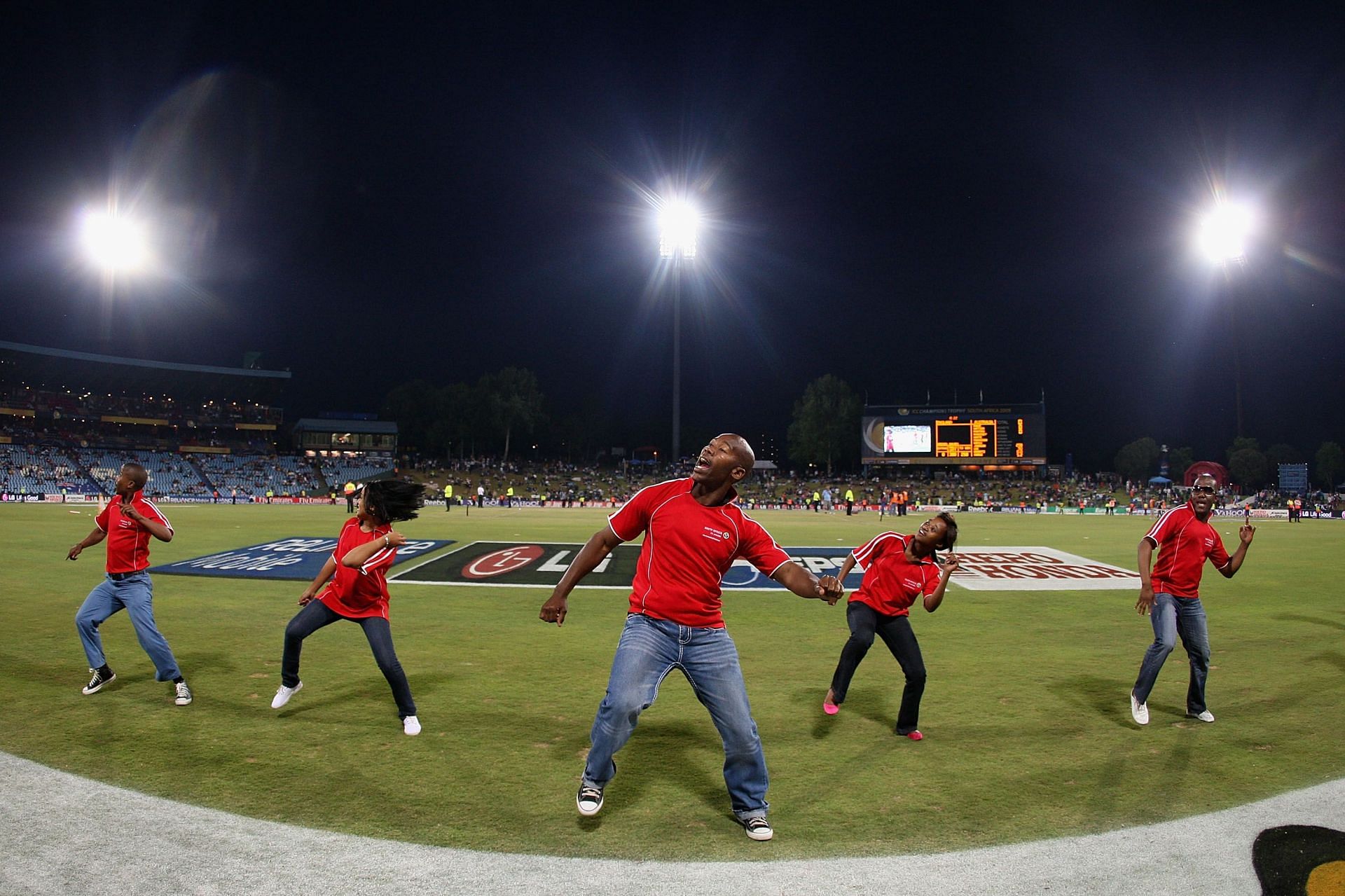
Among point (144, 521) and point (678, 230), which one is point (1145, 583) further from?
point (678, 230)

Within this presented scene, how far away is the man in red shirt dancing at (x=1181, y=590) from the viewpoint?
23.1 ft

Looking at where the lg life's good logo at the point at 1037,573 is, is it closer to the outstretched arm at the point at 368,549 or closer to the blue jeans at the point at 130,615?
the outstretched arm at the point at 368,549

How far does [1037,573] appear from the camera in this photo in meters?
18.9

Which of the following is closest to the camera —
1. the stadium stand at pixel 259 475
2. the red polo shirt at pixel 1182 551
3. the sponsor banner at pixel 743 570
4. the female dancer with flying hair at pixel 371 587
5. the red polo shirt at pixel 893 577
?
the female dancer with flying hair at pixel 371 587

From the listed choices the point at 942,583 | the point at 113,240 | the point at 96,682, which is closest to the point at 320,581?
the point at 96,682

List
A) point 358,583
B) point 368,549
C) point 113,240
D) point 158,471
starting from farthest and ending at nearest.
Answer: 1. point 158,471
2. point 113,240
3. point 358,583
4. point 368,549

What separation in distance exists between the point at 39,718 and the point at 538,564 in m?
12.6

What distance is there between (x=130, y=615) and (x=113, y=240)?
62869 mm

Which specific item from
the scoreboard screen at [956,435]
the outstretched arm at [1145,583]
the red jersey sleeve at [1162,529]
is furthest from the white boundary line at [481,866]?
the scoreboard screen at [956,435]

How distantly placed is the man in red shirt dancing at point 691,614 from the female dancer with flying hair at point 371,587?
2.40 metres

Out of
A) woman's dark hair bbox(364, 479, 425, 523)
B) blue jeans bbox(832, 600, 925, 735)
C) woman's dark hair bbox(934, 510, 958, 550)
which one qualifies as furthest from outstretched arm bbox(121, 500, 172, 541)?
woman's dark hair bbox(934, 510, 958, 550)

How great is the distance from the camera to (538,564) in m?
19.2

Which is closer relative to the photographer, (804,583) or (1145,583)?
(804,583)

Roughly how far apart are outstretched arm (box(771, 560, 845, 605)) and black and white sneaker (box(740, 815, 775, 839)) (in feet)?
4.50
